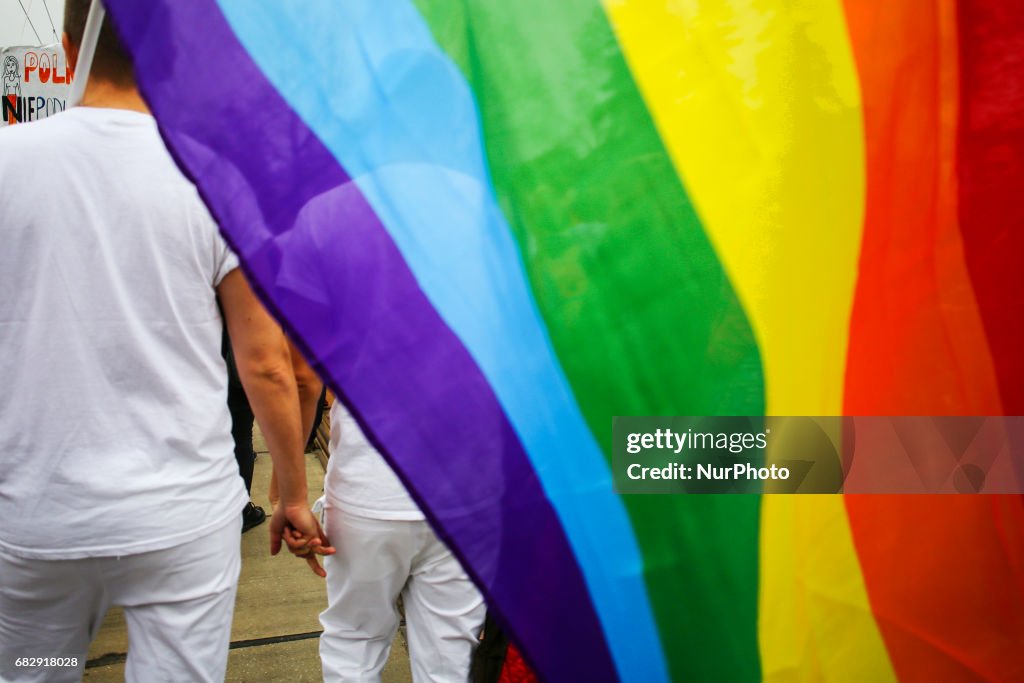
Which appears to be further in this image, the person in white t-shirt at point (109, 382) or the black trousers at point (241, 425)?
the black trousers at point (241, 425)

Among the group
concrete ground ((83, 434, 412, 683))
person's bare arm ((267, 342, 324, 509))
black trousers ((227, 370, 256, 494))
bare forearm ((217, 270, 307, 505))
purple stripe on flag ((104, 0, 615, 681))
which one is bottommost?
concrete ground ((83, 434, 412, 683))

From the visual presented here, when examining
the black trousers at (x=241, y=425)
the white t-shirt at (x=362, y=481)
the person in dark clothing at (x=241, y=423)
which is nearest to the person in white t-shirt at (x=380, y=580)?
the white t-shirt at (x=362, y=481)

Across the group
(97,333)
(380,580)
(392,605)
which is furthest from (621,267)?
(392,605)

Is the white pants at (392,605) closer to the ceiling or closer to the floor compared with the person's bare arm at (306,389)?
closer to the floor

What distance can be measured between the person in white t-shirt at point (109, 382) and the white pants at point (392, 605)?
20.9 inches

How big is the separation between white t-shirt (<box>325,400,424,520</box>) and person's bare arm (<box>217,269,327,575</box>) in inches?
6.4

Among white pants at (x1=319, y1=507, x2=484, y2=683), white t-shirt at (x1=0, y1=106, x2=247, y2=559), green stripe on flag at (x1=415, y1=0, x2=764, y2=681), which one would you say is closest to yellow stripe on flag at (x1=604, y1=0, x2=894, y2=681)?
green stripe on flag at (x1=415, y1=0, x2=764, y2=681)

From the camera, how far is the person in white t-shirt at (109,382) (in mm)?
1610

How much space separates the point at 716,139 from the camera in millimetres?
1091

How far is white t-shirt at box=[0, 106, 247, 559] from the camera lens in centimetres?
160

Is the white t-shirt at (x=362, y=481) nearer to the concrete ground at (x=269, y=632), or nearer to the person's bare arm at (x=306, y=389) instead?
the person's bare arm at (x=306, y=389)

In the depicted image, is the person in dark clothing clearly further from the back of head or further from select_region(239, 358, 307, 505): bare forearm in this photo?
the back of head

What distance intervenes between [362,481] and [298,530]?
8.0 inches

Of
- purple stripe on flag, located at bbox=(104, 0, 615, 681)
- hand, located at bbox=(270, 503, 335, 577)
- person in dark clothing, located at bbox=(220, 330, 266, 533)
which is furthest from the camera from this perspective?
person in dark clothing, located at bbox=(220, 330, 266, 533)
